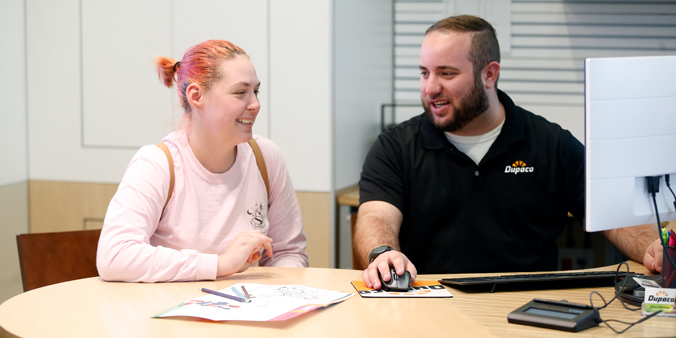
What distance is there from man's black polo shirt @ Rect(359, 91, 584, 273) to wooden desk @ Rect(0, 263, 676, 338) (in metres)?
0.61

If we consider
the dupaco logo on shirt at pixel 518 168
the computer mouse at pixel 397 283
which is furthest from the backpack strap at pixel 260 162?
the dupaco logo on shirt at pixel 518 168

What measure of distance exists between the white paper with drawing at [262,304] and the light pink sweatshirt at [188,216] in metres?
0.18

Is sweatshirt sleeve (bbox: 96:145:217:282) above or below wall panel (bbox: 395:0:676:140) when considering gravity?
below

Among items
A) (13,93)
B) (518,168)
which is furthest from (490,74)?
(13,93)

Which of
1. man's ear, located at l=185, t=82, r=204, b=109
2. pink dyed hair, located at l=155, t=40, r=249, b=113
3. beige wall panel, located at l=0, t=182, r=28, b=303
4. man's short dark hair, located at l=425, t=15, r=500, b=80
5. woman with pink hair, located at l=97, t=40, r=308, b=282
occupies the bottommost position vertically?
beige wall panel, located at l=0, t=182, r=28, b=303

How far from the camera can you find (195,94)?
6.88ft

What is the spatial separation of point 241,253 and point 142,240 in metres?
0.27

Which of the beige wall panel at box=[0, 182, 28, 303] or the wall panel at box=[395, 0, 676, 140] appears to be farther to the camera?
the wall panel at box=[395, 0, 676, 140]

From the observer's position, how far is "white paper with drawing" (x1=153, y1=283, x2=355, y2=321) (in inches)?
55.7

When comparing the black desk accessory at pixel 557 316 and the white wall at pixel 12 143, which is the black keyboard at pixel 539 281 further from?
the white wall at pixel 12 143

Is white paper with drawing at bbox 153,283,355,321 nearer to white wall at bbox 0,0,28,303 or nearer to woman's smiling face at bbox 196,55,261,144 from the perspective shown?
woman's smiling face at bbox 196,55,261,144

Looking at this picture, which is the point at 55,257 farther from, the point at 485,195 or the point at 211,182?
the point at 485,195

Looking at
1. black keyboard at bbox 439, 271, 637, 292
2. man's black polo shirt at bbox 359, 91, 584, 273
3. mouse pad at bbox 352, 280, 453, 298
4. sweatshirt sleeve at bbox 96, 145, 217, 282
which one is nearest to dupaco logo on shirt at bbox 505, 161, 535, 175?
man's black polo shirt at bbox 359, 91, 584, 273

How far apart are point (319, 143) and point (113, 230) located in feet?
4.55
